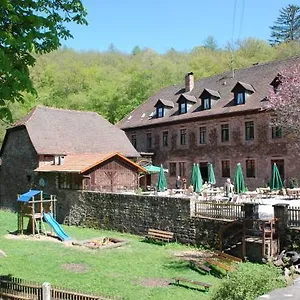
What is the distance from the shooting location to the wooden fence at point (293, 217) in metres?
16.6

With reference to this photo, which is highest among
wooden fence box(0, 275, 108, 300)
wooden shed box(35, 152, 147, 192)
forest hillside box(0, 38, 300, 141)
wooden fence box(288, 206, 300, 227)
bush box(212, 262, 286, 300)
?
forest hillside box(0, 38, 300, 141)

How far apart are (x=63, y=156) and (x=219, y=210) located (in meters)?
15.9

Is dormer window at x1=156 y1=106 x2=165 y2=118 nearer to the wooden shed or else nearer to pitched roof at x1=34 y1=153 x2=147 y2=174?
the wooden shed

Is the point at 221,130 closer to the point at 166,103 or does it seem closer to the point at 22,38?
the point at 166,103

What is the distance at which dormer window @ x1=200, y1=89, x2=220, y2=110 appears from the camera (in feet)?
114

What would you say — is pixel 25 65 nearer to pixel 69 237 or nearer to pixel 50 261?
pixel 50 261

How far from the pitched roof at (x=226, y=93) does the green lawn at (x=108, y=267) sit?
14.7 m

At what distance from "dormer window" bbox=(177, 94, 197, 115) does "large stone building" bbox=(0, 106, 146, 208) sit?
226 inches

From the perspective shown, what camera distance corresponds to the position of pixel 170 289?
13.7 m

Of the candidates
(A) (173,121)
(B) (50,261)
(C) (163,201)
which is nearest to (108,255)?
(B) (50,261)

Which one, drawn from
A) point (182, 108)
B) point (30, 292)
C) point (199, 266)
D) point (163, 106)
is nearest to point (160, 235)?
point (199, 266)

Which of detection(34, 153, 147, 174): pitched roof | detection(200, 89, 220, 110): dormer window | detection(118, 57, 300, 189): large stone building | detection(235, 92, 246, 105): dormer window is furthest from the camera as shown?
detection(200, 89, 220, 110): dormer window

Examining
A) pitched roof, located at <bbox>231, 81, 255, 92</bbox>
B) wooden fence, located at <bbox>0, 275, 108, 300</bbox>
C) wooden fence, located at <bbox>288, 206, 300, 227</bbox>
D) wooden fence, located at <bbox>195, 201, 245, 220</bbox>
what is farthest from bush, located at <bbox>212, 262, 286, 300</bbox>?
pitched roof, located at <bbox>231, 81, 255, 92</bbox>

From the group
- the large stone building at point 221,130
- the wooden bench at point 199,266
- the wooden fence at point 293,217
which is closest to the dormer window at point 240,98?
the large stone building at point 221,130
